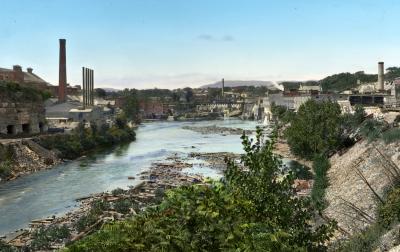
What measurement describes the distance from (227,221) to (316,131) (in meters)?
41.2

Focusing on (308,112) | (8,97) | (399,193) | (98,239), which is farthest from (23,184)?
(98,239)

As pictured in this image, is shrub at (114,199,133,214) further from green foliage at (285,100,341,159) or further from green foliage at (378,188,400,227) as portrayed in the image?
green foliage at (285,100,341,159)

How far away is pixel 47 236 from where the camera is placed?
2330 cm

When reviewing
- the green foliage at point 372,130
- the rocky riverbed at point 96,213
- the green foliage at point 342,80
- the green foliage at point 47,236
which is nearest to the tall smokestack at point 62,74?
the rocky riverbed at point 96,213

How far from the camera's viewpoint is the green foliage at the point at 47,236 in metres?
22.3

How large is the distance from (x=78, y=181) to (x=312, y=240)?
34.9 meters

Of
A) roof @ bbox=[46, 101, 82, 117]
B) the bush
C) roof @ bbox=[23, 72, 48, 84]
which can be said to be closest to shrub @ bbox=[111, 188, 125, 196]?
the bush

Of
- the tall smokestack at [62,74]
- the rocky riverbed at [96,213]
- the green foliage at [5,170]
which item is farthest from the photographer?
the tall smokestack at [62,74]

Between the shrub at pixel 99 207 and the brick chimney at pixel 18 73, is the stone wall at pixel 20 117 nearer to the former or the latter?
the brick chimney at pixel 18 73

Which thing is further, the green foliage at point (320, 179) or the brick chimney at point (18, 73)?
the brick chimney at point (18, 73)

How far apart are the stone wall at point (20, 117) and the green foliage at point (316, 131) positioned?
106ft

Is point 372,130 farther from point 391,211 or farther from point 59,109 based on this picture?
point 59,109

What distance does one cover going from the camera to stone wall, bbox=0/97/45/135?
59.4 metres

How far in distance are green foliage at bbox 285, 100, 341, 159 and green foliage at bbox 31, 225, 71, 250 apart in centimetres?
2838
